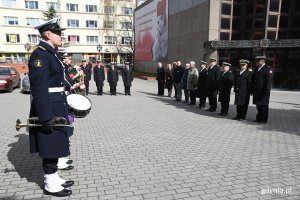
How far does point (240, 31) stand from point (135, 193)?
2087 cm

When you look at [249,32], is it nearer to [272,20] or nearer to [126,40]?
[272,20]

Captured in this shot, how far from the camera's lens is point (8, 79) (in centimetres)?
1529

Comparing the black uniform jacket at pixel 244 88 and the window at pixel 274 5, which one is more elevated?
the window at pixel 274 5

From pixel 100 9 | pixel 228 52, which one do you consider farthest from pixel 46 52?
pixel 100 9

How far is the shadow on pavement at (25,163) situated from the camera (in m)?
4.34

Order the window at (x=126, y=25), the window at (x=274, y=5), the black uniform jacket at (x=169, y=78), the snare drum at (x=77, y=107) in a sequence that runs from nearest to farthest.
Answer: the snare drum at (x=77, y=107) < the black uniform jacket at (x=169, y=78) < the window at (x=274, y=5) < the window at (x=126, y=25)

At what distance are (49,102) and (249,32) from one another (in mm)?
20729

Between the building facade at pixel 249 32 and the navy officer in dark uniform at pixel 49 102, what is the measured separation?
17.5 metres

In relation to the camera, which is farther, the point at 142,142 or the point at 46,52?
the point at 142,142

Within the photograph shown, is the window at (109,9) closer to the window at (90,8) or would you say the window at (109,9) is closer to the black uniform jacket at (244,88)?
the window at (90,8)

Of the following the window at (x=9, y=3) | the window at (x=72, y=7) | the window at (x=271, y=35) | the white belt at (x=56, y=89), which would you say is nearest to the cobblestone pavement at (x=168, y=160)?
the white belt at (x=56, y=89)

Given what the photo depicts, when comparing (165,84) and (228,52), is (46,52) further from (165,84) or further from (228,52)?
(228,52)

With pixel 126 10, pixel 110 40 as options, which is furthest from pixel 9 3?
pixel 126 10

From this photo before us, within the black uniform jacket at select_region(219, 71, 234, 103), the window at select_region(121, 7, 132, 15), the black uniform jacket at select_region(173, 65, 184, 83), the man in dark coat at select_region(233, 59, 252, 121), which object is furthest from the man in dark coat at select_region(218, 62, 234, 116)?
the window at select_region(121, 7, 132, 15)
